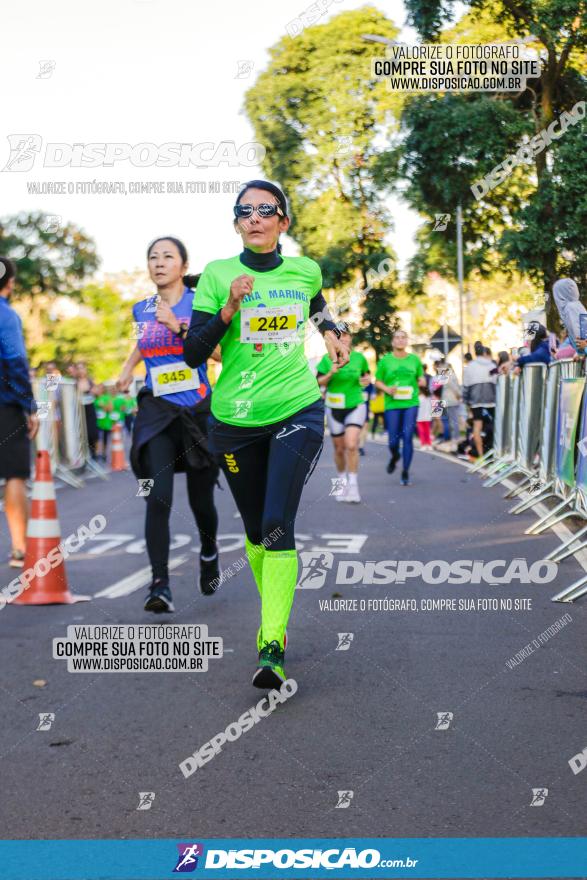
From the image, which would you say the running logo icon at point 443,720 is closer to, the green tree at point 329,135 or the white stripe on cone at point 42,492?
the white stripe on cone at point 42,492

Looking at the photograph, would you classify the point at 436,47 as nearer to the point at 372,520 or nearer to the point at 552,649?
the point at 372,520

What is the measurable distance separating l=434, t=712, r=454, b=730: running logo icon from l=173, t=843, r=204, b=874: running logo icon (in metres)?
1.36

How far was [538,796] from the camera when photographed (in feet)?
11.9

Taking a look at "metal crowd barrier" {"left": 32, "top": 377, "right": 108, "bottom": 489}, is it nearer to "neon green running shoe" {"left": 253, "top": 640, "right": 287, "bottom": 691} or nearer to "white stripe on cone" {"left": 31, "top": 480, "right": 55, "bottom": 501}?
"white stripe on cone" {"left": 31, "top": 480, "right": 55, "bottom": 501}

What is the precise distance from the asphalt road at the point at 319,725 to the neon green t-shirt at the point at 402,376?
7.23 metres

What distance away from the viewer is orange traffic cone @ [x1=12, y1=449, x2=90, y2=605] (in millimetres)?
7117

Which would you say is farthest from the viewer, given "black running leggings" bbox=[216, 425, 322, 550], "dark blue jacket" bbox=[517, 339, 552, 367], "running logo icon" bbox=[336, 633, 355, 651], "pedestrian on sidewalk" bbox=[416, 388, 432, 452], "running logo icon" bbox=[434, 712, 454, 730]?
"pedestrian on sidewalk" bbox=[416, 388, 432, 452]

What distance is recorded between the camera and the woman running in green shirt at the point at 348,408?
44.2 ft

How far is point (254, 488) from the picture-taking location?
530 cm

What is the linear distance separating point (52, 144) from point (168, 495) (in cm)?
517

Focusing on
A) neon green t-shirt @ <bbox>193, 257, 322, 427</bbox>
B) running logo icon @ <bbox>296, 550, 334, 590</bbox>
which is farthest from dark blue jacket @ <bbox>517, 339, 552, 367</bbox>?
neon green t-shirt @ <bbox>193, 257, 322, 427</bbox>

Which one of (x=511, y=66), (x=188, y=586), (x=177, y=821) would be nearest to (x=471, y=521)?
(x=188, y=586)

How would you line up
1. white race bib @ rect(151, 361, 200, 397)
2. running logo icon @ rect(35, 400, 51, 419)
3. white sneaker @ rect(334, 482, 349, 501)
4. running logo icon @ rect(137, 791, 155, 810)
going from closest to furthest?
running logo icon @ rect(137, 791, 155, 810) → white race bib @ rect(151, 361, 200, 397) → running logo icon @ rect(35, 400, 51, 419) → white sneaker @ rect(334, 482, 349, 501)

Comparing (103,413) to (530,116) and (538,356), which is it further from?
(538,356)
